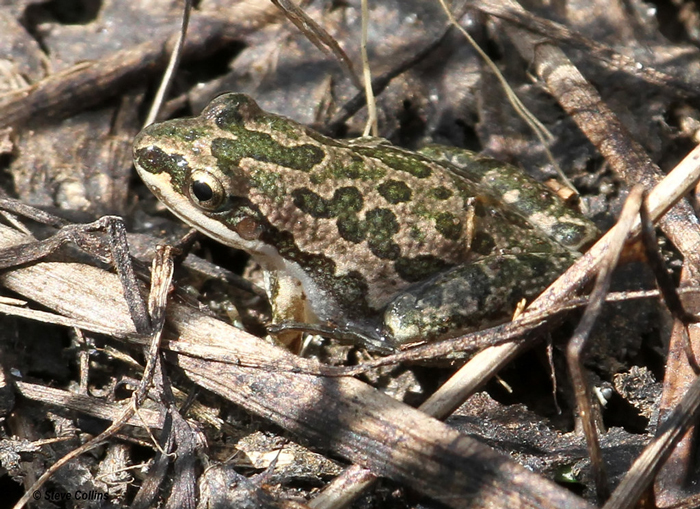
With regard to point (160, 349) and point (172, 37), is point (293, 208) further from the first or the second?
point (172, 37)

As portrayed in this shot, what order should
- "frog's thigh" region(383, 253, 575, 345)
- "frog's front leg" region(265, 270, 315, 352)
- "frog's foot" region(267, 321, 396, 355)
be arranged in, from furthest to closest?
"frog's front leg" region(265, 270, 315, 352)
"frog's foot" region(267, 321, 396, 355)
"frog's thigh" region(383, 253, 575, 345)

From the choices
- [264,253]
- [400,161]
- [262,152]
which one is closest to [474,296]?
[400,161]

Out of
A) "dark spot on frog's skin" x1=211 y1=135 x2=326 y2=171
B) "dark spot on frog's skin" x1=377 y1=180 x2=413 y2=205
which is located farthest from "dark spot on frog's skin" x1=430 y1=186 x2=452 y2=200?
"dark spot on frog's skin" x1=211 y1=135 x2=326 y2=171

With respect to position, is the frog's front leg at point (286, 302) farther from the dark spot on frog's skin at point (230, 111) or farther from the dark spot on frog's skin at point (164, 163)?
the dark spot on frog's skin at point (230, 111)

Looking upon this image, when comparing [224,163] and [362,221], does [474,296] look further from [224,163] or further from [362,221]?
[224,163]

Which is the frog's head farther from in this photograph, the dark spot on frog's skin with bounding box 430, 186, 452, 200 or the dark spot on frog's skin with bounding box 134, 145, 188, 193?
the dark spot on frog's skin with bounding box 430, 186, 452, 200

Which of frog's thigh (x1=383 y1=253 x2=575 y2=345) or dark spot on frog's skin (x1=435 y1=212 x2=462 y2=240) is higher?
dark spot on frog's skin (x1=435 y1=212 x2=462 y2=240)

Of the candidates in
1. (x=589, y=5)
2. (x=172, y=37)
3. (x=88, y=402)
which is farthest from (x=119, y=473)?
(x=589, y=5)
